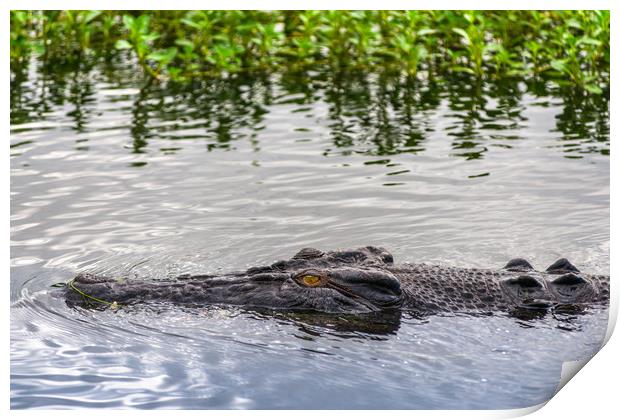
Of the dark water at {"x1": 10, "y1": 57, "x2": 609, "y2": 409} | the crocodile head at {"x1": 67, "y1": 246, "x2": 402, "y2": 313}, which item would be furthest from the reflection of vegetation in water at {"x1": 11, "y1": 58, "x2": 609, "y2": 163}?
the crocodile head at {"x1": 67, "y1": 246, "x2": 402, "y2": 313}

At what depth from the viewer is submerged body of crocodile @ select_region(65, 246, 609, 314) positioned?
22.8ft

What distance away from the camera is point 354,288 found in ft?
22.9

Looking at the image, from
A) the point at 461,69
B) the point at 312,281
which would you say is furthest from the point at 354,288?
the point at 461,69

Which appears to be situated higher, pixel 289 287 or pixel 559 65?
pixel 559 65

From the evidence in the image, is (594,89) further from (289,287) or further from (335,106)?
(289,287)

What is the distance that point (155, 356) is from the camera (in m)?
6.20

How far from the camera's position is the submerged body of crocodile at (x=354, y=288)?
6.96 metres

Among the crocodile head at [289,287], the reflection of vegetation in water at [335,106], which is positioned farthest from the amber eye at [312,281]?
the reflection of vegetation in water at [335,106]

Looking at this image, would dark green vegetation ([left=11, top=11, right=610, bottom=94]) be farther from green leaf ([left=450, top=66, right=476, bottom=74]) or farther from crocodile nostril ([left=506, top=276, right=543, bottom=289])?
crocodile nostril ([left=506, top=276, right=543, bottom=289])

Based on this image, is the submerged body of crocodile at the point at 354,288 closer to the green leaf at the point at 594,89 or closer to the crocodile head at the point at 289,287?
the crocodile head at the point at 289,287

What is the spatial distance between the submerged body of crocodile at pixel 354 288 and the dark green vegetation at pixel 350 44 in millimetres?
6515

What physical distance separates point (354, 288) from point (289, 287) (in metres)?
0.44

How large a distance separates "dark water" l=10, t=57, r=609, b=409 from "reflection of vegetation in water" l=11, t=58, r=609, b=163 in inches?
1.8
